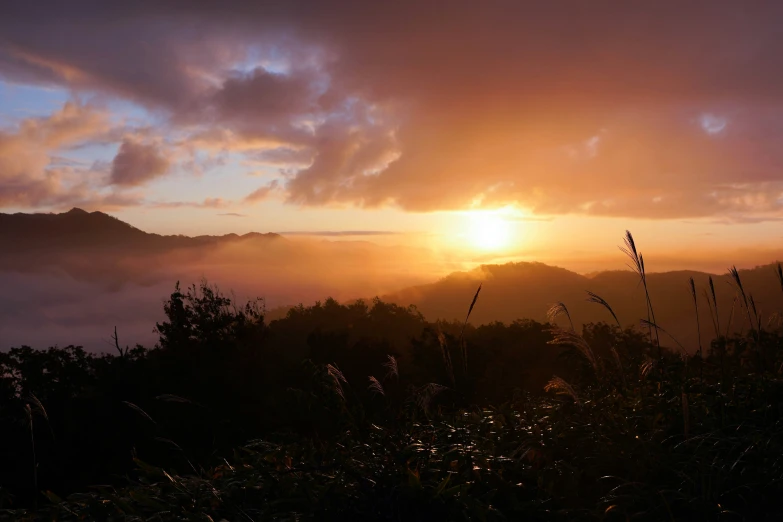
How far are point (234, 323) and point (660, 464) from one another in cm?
2414

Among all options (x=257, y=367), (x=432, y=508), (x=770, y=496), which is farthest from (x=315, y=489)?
(x=257, y=367)

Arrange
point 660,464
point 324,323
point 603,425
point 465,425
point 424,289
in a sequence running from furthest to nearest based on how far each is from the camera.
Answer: point 424,289 < point 324,323 < point 465,425 < point 603,425 < point 660,464

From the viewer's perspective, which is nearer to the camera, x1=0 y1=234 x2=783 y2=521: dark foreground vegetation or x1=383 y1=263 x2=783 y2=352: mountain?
x1=0 y1=234 x2=783 y2=521: dark foreground vegetation

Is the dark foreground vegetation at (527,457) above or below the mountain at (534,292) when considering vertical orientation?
above

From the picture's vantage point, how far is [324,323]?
203 feet

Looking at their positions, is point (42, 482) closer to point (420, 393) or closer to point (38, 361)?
point (38, 361)

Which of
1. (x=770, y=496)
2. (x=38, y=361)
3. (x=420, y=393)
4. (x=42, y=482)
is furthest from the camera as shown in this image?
(x=38, y=361)

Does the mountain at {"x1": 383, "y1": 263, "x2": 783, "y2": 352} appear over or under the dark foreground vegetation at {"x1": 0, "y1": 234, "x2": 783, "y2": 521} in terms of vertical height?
under

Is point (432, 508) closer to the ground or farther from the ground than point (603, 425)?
closer to the ground

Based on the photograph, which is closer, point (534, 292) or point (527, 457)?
point (527, 457)

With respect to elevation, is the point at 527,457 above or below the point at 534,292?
above

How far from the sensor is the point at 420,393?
22.5ft

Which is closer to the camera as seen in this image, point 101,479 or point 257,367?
point 101,479

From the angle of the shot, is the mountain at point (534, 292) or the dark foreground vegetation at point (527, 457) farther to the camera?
the mountain at point (534, 292)
